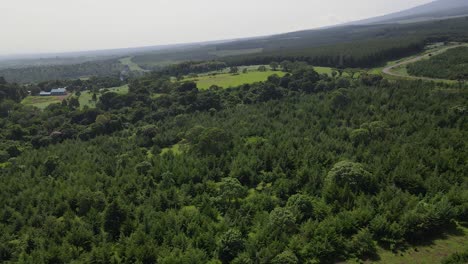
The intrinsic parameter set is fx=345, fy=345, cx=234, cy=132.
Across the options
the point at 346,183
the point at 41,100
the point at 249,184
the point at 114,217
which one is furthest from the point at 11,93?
the point at 346,183

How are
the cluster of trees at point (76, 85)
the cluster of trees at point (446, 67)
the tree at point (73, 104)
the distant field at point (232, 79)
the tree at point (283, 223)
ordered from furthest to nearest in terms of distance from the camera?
the cluster of trees at point (76, 85)
the distant field at point (232, 79)
the tree at point (73, 104)
the cluster of trees at point (446, 67)
the tree at point (283, 223)

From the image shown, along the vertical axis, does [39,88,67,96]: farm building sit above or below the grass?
above

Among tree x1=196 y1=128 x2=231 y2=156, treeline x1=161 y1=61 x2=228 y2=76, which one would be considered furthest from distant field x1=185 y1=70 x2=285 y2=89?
tree x1=196 y1=128 x2=231 y2=156

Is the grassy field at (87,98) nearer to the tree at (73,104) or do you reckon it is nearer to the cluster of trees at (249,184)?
the tree at (73,104)

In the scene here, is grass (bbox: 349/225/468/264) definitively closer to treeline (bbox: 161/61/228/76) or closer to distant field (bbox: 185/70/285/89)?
distant field (bbox: 185/70/285/89)

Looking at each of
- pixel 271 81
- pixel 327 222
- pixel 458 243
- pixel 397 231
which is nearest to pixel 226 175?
pixel 327 222

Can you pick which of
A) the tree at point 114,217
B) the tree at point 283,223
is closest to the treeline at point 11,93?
the tree at point 114,217
